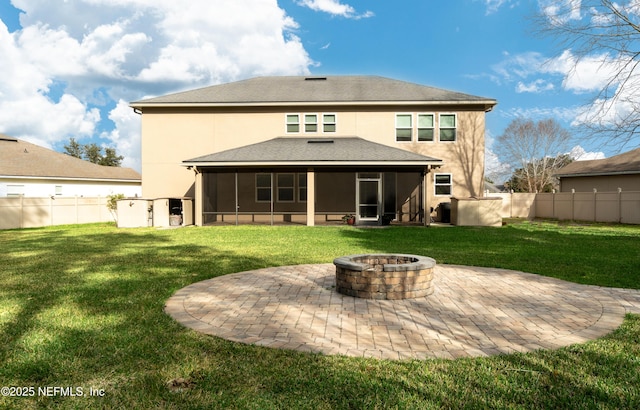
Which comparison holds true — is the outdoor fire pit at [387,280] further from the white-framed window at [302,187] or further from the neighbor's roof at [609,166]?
the neighbor's roof at [609,166]

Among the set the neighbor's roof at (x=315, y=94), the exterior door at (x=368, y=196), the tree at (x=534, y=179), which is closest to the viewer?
the exterior door at (x=368, y=196)

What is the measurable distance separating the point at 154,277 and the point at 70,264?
3.01 metres

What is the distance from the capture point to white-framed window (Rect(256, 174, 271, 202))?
70.7ft

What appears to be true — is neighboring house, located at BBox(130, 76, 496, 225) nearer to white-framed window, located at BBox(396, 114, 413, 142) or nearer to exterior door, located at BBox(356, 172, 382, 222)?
white-framed window, located at BBox(396, 114, 413, 142)

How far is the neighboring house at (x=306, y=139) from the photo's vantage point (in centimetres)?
2103

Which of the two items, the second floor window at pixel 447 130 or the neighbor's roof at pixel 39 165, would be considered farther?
the neighbor's roof at pixel 39 165

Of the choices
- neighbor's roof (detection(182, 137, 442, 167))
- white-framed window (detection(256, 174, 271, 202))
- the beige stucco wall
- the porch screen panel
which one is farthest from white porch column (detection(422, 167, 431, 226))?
Result: white-framed window (detection(256, 174, 271, 202))

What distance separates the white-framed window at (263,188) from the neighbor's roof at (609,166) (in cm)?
2218

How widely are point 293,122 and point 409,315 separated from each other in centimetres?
1820

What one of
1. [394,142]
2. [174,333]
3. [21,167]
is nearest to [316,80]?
[394,142]

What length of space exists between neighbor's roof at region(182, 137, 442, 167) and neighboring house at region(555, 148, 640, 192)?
1546 centimetres

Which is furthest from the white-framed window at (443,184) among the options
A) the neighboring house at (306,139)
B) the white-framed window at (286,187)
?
the white-framed window at (286,187)

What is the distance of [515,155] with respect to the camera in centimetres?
4653

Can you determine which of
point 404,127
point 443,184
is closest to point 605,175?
point 443,184
